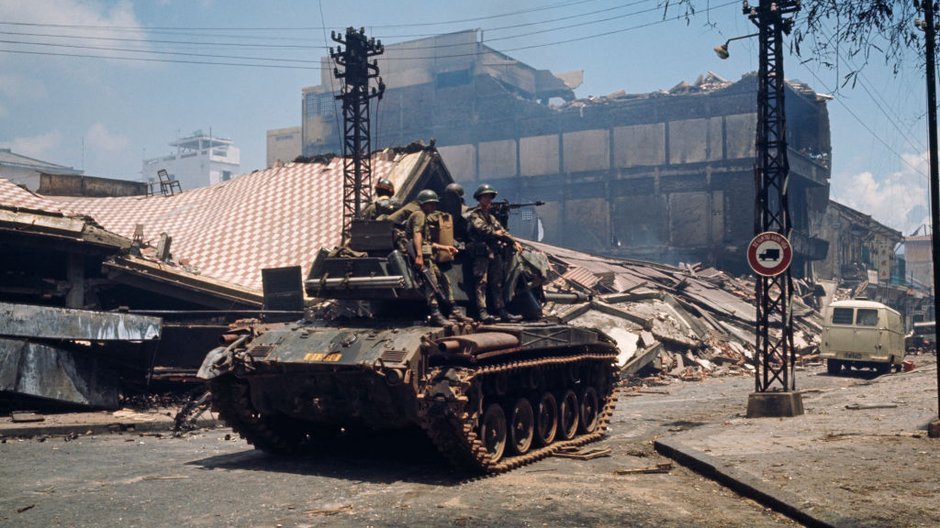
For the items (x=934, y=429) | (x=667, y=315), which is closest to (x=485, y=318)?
(x=934, y=429)

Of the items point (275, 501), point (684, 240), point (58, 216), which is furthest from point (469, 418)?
point (684, 240)

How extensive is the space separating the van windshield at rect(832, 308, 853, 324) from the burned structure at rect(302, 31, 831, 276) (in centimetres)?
2616

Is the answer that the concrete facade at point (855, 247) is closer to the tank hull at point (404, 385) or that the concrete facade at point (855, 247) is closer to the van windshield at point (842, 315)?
the van windshield at point (842, 315)

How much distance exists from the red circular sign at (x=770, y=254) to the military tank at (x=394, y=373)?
142 inches

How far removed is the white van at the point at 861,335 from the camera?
26500mm

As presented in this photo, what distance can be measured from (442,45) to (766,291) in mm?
53618

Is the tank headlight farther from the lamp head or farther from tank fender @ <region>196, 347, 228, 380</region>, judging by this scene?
the lamp head

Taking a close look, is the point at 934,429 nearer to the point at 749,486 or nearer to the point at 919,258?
the point at 749,486

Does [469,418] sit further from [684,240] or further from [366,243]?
[684,240]

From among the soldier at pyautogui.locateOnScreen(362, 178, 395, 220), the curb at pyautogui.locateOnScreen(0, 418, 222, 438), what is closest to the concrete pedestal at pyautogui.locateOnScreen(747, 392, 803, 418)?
the soldier at pyautogui.locateOnScreen(362, 178, 395, 220)

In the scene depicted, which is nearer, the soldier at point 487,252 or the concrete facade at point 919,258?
the soldier at point 487,252

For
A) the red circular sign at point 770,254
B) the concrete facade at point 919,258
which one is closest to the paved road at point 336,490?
the red circular sign at point 770,254

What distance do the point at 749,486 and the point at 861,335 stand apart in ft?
64.9

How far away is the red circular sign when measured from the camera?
584 inches
